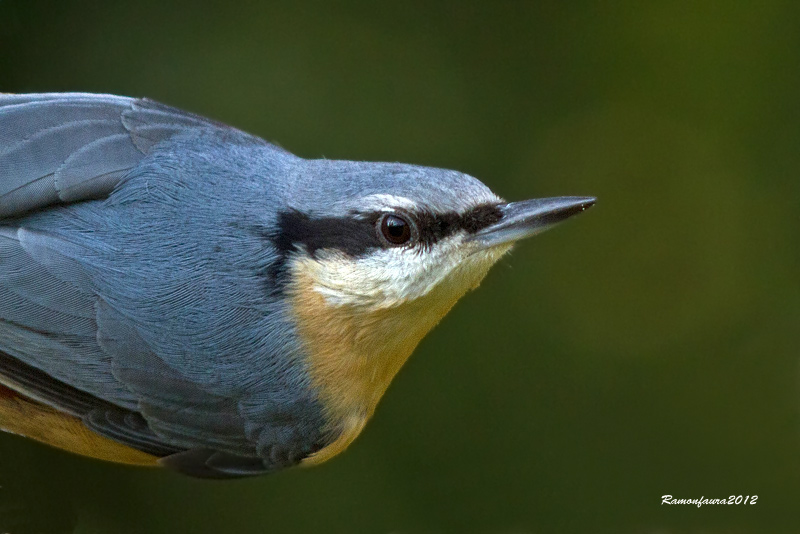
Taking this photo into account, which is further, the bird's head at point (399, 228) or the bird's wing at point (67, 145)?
the bird's wing at point (67, 145)

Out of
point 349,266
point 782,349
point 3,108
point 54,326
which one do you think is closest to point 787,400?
point 782,349

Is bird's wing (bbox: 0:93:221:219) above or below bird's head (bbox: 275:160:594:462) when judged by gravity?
above

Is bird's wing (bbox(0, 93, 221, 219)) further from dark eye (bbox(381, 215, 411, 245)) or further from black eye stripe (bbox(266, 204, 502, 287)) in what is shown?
dark eye (bbox(381, 215, 411, 245))

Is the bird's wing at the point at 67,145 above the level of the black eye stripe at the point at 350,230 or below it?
above

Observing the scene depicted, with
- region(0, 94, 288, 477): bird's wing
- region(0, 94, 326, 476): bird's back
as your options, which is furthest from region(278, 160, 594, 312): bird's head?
region(0, 94, 288, 477): bird's wing

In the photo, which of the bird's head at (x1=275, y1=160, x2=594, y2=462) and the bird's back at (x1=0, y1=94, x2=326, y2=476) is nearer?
the bird's head at (x1=275, y1=160, x2=594, y2=462)

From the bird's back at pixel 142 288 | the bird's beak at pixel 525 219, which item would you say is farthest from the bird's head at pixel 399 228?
the bird's back at pixel 142 288

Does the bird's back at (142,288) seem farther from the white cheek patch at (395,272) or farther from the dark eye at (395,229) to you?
the dark eye at (395,229)

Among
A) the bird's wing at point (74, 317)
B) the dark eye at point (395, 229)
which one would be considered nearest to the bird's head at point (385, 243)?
the dark eye at point (395, 229)

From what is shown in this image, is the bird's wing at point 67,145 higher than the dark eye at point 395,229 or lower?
higher

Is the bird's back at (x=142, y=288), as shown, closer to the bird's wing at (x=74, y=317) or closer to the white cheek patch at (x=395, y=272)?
the bird's wing at (x=74, y=317)
